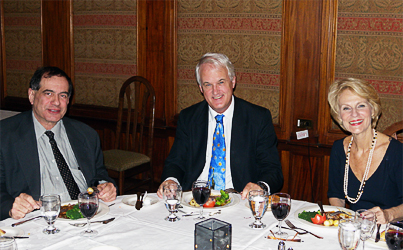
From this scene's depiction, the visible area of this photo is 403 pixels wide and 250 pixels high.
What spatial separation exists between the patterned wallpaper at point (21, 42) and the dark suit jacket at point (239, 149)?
347 cm

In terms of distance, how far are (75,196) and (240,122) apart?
46.4 inches

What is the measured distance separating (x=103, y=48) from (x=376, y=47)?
10.2 feet

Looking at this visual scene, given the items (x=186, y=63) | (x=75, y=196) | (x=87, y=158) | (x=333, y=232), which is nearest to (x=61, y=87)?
(x=87, y=158)

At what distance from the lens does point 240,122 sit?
2.84 metres

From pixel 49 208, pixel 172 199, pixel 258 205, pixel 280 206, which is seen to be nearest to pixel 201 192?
pixel 172 199

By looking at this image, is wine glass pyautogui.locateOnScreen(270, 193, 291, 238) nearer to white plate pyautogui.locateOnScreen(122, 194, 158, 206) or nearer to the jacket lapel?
→ white plate pyautogui.locateOnScreen(122, 194, 158, 206)

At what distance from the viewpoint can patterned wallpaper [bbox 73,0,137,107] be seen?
4.84 m

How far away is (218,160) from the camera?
2773 millimetres

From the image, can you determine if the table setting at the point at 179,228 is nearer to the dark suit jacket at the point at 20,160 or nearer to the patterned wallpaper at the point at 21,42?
the dark suit jacket at the point at 20,160

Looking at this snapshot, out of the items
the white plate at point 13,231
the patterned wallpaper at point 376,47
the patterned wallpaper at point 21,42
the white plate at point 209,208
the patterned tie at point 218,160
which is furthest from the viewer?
the patterned wallpaper at point 21,42

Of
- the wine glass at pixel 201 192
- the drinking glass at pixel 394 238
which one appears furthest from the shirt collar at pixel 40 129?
the drinking glass at pixel 394 238

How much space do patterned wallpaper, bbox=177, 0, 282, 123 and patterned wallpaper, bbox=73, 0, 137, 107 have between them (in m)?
0.73

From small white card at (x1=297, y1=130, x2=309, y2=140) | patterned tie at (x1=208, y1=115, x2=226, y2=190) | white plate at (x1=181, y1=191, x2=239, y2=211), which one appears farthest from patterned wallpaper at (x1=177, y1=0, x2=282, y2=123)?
white plate at (x1=181, y1=191, x2=239, y2=211)

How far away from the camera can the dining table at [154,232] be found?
1644mm
